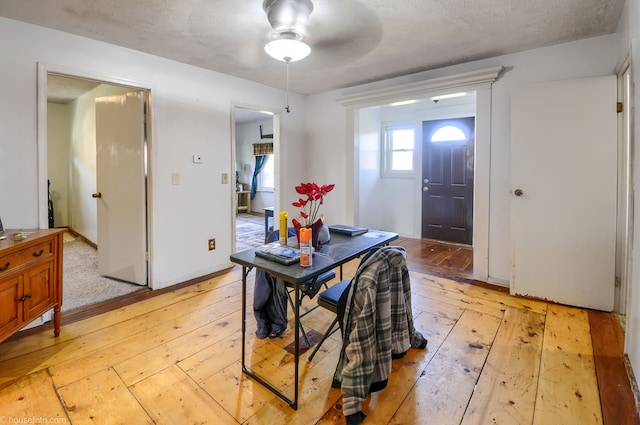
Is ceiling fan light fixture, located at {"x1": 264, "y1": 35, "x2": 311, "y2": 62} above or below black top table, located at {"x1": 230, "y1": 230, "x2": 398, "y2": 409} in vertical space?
above

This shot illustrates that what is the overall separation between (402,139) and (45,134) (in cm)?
476

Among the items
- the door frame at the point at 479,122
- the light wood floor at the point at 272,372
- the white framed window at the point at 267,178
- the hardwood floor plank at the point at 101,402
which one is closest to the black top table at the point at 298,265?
the light wood floor at the point at 272,372

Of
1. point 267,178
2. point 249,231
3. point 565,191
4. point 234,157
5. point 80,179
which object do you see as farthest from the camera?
point 267,178

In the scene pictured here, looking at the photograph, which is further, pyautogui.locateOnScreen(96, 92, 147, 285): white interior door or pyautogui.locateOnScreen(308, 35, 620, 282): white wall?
pyautogui.locateOnScreen(96, 92, 147, 285): white interior door

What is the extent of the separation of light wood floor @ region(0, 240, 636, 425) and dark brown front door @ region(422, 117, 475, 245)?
2.43 meters

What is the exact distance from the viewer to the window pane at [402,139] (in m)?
5.49

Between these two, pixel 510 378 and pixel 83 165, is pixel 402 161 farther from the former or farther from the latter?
A: pixel 83 165

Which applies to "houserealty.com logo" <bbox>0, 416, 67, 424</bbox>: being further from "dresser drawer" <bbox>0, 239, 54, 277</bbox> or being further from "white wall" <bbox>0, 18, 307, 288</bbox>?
"white wall" <bbox>0, 18, 307, 288</bbox>

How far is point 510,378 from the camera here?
1.81 meters

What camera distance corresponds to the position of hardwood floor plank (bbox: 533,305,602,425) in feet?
5.05

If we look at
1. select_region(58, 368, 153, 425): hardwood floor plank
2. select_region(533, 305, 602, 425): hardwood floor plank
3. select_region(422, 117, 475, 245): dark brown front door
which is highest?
select_region(422, 117, 475, 245): dark brown front door

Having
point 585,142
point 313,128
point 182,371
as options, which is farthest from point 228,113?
point 585,142

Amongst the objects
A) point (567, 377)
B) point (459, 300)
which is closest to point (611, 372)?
point (567, 377)

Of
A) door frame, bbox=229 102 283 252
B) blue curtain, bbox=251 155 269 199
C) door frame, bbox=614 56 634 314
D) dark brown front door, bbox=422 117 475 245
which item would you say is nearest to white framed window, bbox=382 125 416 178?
dark brown front door, bbox=422 117 475 245
